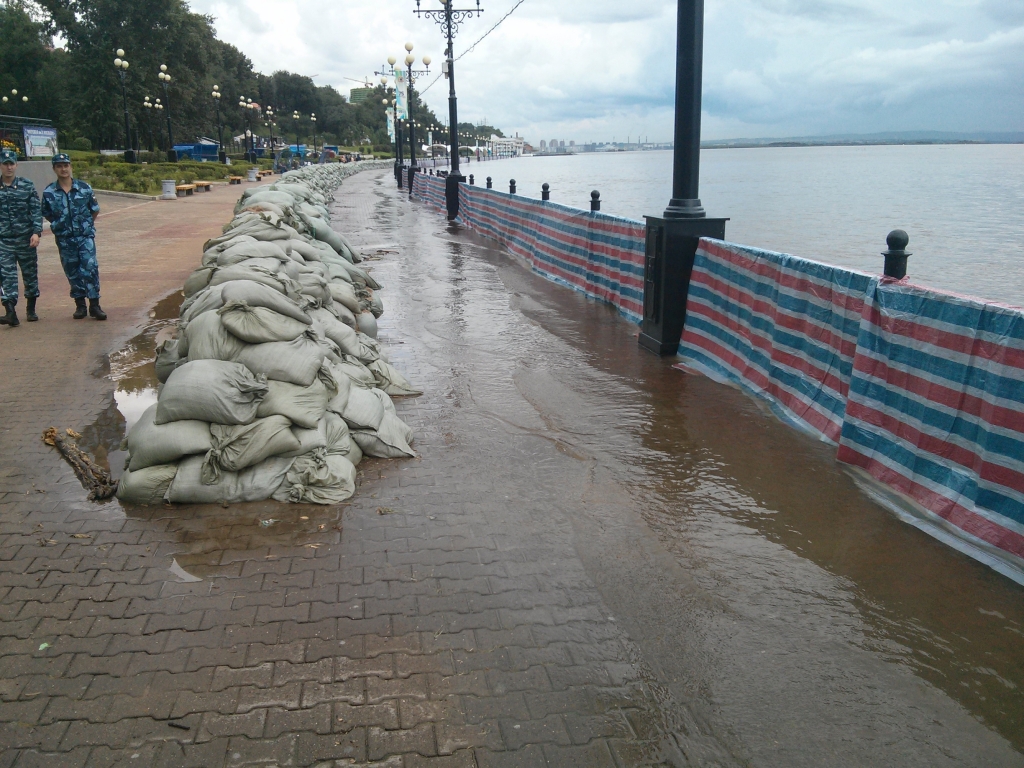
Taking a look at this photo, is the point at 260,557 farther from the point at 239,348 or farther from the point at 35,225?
the point at 35,225

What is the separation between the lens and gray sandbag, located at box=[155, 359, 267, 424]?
445 centimetres

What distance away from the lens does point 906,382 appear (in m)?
4.54

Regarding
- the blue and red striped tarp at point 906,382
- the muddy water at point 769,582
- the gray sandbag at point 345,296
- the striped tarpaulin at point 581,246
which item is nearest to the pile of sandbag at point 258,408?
the muddy water at point 769,582

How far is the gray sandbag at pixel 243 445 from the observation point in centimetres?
443

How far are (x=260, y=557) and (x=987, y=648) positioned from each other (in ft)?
10.4

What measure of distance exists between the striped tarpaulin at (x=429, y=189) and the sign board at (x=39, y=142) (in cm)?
1320

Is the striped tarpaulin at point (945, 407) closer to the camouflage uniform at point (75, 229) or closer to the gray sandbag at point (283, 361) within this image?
the gray sandbag at point (283, 361)

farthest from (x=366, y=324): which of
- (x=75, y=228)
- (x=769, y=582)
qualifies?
(x=769, y=582)

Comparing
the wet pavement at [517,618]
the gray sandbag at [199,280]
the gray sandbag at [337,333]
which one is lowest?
the wet pavement at [517,618]

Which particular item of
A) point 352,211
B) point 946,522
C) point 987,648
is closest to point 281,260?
point 946,522

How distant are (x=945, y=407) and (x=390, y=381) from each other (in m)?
4.01

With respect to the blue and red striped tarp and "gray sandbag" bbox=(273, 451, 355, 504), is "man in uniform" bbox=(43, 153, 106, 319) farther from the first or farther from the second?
the blue and red striped tarp

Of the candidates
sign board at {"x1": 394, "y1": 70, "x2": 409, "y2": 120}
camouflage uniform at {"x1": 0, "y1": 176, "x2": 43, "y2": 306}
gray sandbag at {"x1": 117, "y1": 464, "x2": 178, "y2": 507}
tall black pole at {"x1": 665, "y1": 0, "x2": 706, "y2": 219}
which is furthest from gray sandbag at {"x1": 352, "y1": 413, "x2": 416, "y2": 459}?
sign board at {"x1": 394, "y1": 70, "x2": 409, "y2": 120}

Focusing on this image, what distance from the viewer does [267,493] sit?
14.7ft
